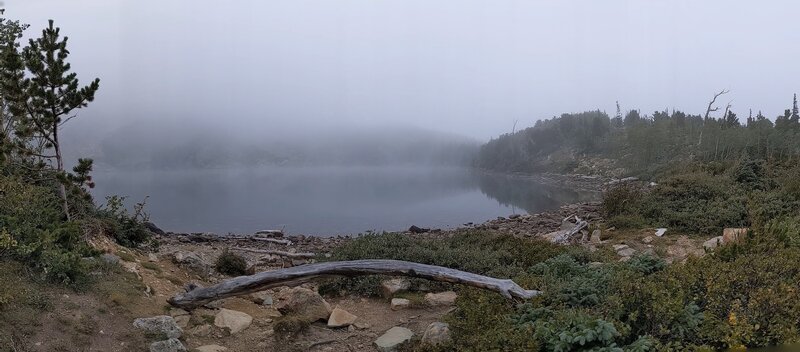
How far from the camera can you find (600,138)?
9988cm

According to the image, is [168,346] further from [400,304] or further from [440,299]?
[440,299]

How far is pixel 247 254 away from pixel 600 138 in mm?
96603

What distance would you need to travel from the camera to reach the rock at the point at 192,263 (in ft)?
35.4

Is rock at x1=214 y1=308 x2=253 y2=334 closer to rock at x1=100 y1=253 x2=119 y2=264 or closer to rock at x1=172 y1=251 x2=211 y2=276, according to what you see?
rock at x1=100 y1=253 x2=119 y2=264

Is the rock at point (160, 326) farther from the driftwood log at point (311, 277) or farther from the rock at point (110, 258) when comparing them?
the rock at point (110, 258)

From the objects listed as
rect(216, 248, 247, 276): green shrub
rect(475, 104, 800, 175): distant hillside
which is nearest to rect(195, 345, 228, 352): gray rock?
rect(216, 248, 247, 276): green shrub

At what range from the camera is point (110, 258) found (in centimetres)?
874

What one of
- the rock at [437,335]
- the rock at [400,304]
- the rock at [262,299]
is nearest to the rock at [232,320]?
the rock at [262,299]

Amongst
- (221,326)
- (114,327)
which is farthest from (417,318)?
(114,327)

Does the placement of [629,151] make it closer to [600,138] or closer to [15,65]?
[600,138]

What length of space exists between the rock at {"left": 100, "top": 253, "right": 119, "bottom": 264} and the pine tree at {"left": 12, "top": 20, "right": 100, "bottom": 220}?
1.56 m

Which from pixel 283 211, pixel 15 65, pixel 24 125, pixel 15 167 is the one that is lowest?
pixel 283 211

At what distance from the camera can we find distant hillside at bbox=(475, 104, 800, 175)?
160ft

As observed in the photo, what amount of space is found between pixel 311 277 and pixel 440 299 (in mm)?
2302
